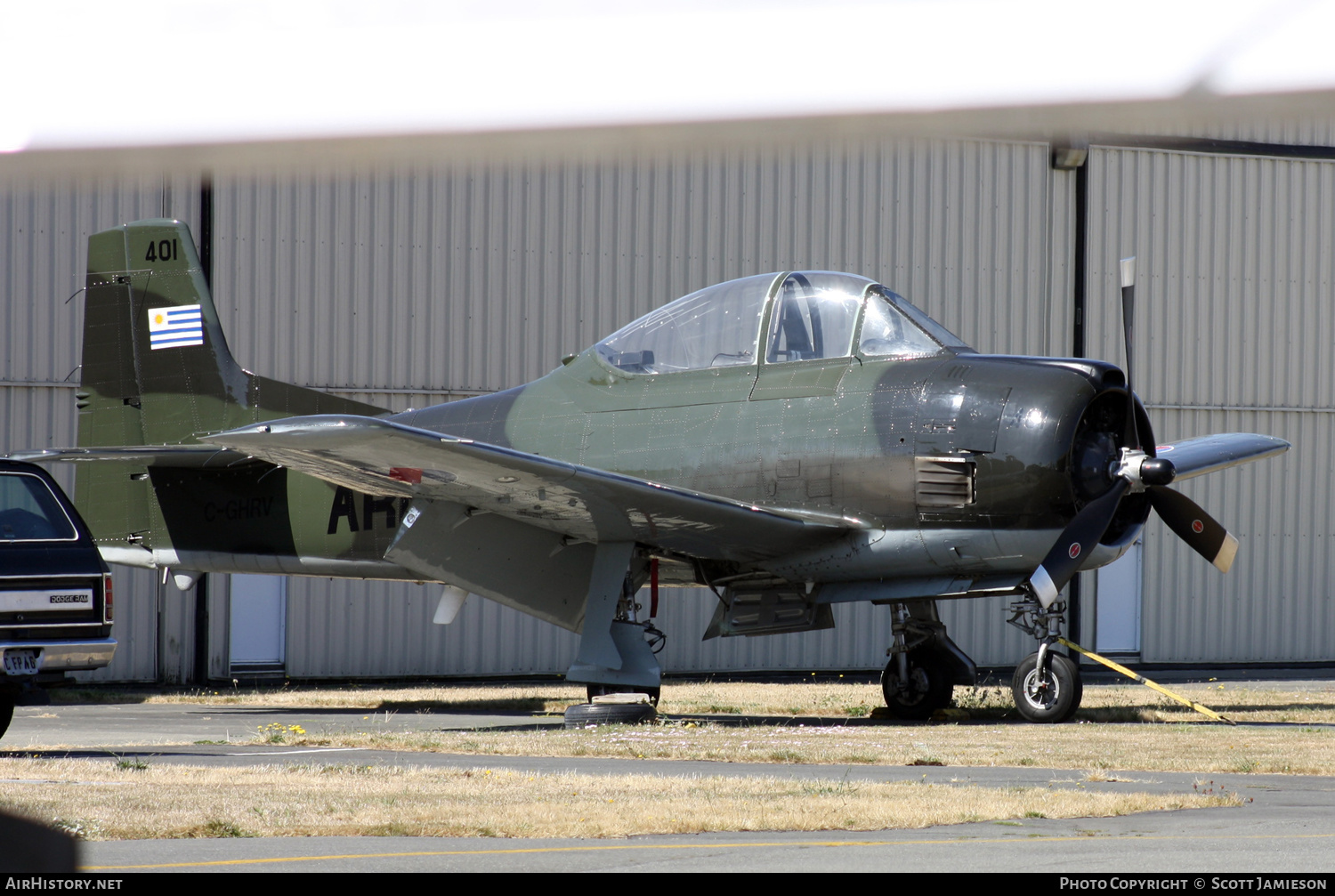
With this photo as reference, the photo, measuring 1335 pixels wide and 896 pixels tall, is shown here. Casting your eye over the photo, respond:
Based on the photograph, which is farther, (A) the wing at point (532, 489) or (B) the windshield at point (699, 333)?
(B) the windshield at point (699, 333)

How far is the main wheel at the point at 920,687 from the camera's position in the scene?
11156 mm

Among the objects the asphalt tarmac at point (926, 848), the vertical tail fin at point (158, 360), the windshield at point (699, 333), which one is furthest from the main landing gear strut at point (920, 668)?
the vertical tail fin at point (158, 360)

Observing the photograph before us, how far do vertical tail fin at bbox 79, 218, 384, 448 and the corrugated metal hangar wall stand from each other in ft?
13.4

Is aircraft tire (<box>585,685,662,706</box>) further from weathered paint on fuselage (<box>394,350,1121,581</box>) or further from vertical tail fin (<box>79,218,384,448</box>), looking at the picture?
vertical tail fin (<box>79,218,384,448</box>)

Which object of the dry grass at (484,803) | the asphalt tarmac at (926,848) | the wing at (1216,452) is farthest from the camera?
the wing at (1216,452)

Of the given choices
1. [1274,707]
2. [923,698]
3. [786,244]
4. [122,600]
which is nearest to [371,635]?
[122,600]

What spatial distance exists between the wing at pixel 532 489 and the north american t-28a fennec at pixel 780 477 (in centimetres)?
2

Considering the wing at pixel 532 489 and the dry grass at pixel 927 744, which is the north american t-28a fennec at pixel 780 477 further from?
the dry grass at pixel 927 744

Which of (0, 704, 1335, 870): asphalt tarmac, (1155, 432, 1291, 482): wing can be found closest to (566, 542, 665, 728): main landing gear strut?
(0, 704, 1335, 870): asphalt tarmac

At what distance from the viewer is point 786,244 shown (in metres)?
20.5

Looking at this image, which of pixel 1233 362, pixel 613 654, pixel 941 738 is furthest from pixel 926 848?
pixel 1233 362

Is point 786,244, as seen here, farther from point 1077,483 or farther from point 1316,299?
point 1077,483

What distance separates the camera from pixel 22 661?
24.0 ft
